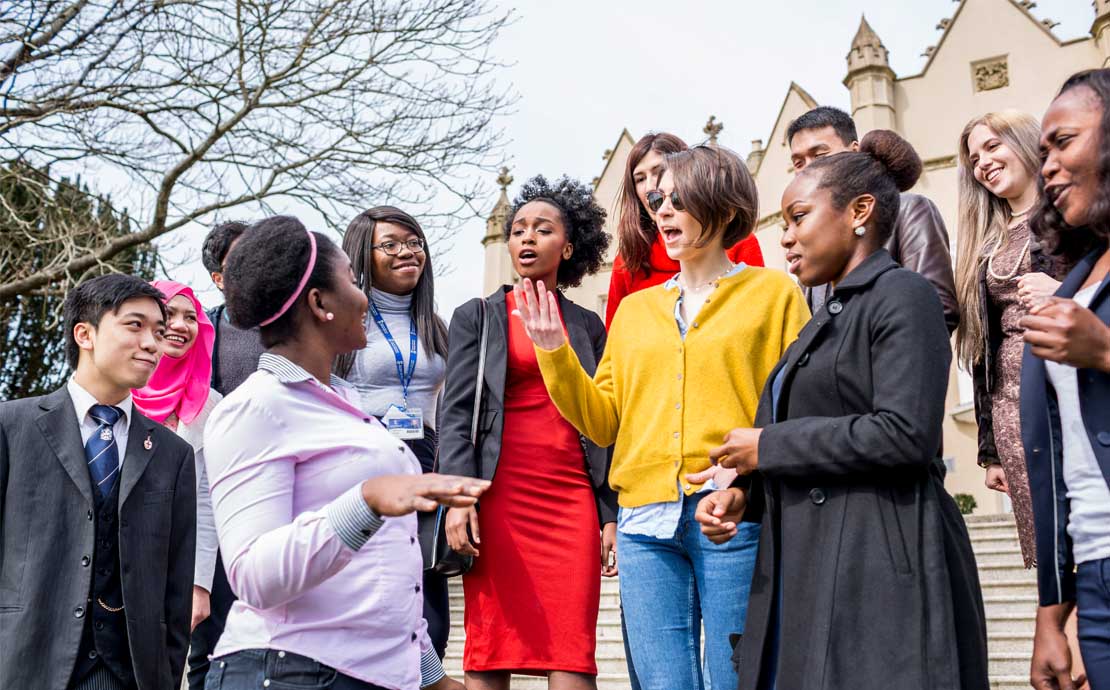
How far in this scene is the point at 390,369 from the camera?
4043 mm

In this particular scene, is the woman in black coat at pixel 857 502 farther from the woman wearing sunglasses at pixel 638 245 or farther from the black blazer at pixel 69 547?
the black blazer at pixel 69 547

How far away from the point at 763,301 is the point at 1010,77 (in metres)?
21.9

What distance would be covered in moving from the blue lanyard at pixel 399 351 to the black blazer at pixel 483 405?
10.7 inches

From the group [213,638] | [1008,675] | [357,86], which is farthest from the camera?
[357,86]

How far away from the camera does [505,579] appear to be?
11.8 ft

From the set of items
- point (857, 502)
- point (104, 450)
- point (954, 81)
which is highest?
point (954, 81)

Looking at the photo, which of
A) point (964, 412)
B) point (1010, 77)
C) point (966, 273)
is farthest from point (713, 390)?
point (1010, 77)

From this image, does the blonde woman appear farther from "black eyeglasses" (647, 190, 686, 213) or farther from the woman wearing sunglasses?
"black eyeglasses" (647, 190, 686, 213)

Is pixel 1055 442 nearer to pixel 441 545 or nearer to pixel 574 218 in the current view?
pixel 441 545

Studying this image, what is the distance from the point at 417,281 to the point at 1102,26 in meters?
21.2

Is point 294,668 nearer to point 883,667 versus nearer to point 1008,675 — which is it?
point 883,667

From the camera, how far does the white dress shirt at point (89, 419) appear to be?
3.53 meters

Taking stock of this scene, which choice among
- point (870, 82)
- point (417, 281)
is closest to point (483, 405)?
point (417, 281)

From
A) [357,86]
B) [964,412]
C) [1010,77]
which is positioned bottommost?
[964,412]
